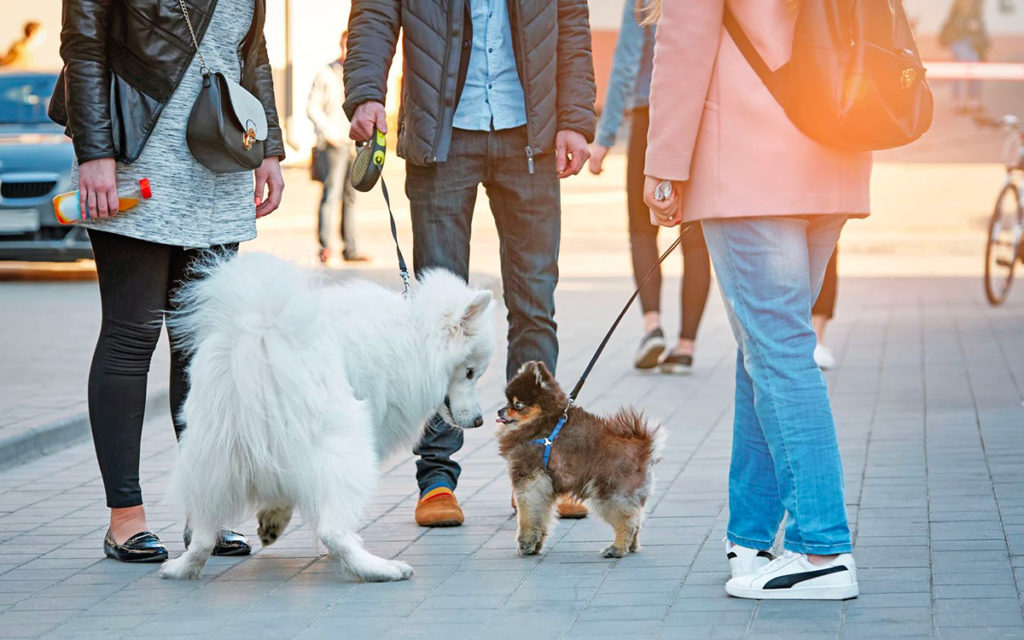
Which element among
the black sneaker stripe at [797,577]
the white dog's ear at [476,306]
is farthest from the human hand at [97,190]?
the black sneaker stripe at [797,577]

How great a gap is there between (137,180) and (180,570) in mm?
1200

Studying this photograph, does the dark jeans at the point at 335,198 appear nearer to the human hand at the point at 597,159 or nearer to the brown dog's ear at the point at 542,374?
the human hand at the point at 597,159

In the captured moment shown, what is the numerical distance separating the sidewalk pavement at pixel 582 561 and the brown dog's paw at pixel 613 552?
4cm

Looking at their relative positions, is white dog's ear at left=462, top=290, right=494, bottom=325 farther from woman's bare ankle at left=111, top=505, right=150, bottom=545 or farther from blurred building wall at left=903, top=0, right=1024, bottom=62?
blurred building wall at left=903, top=0, right=1024, bottom=62

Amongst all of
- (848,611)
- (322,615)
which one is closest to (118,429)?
(322,615)

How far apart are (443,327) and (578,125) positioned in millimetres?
1073

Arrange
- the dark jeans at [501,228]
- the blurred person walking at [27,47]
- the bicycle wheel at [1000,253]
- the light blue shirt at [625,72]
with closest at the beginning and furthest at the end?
1. the dark jeans at [501,228]
2. the light blue shirt at [625,72]
3. the bicycle wheel at [1000,253]
4. the blurred person walking at [27,47]

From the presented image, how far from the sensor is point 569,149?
5387 millimetres

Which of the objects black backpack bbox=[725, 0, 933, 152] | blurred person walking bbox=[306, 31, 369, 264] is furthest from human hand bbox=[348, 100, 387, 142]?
blurred person walking bbox=[306, 31, 369, 264]

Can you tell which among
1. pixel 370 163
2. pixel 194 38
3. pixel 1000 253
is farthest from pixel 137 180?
pixel 1000 253

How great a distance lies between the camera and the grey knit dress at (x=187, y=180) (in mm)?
4621

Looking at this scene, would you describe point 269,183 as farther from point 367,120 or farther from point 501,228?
point 501,228

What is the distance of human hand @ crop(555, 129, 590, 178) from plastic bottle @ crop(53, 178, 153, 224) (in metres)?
1.52

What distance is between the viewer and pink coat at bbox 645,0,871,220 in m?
3.99
